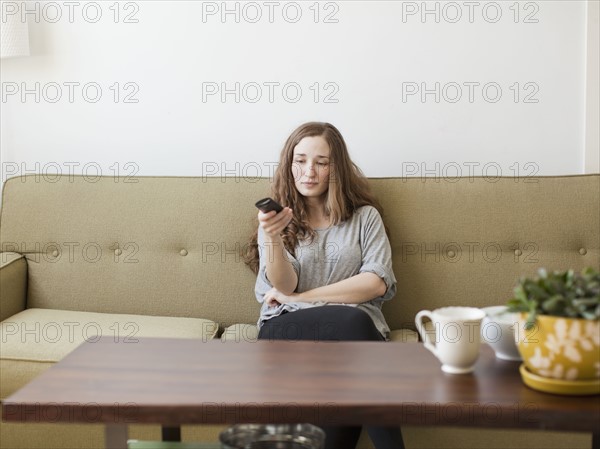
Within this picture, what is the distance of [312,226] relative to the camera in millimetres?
2525

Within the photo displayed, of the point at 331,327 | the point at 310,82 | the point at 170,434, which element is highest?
the point at 310,82

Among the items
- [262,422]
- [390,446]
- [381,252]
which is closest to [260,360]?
[262,422]

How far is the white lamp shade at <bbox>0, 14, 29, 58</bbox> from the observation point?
2896 millimetres

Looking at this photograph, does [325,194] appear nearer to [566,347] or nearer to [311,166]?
[311,166]

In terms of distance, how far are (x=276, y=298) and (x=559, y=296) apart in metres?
1.08

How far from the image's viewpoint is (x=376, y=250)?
2.43 meters

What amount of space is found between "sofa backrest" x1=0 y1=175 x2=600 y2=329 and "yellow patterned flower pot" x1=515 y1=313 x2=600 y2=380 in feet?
3.56

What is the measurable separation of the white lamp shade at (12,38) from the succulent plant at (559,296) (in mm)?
2106

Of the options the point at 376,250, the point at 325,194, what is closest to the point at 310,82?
the point at 325,194

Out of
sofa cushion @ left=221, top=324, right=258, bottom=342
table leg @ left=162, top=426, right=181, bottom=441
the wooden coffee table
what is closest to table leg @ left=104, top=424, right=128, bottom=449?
the wooden coffee table

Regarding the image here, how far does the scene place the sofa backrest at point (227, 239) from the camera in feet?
8.36

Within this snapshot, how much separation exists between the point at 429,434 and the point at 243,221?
2.92ft

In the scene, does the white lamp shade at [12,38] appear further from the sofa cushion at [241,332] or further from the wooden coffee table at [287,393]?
the wooden coffee table at [287,393]

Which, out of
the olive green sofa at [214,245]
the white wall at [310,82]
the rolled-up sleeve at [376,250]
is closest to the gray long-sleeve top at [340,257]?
the rolled-up sleeve at [376,250]
